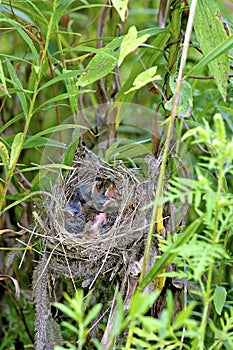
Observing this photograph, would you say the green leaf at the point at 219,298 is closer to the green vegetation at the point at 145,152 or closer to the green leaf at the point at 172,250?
the green vegetation at the point at 145,152

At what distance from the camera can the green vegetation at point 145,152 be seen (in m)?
0.51

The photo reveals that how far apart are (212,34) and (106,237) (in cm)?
36

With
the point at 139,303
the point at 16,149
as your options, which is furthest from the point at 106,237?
the point at 139,303

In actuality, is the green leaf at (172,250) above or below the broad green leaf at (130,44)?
below

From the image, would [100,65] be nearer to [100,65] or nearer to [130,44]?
[100,65]

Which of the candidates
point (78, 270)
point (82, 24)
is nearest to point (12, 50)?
point (82, 24)

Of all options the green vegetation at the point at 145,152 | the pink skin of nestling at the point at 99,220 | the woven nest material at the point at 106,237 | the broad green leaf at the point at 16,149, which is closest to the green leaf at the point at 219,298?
the green vegetation at the point at 145,152

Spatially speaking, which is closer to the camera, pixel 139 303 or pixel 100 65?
pixel 139 303

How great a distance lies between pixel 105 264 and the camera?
913 millimetres

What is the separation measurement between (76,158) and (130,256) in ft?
0.82

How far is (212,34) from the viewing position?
81cm

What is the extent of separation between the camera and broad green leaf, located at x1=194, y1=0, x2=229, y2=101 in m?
0.78

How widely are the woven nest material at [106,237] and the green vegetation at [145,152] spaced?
0.02m

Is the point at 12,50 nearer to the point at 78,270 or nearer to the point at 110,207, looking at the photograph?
the point at 110,207
